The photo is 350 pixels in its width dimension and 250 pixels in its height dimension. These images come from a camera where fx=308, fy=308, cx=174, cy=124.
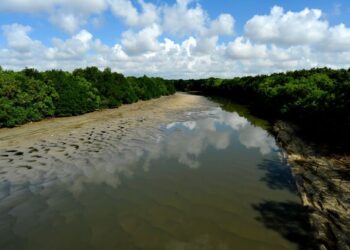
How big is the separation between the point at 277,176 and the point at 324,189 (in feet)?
5.67

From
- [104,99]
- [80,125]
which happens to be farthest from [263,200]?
[104,99]

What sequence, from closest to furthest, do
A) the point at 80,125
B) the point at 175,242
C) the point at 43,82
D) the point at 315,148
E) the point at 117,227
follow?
the point at 175,242 → the point at 117,227 → the point at 315,148 → the point at 80,125 → the point at 43,82

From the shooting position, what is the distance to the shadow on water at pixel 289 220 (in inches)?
261

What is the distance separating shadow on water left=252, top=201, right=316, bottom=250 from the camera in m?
6.62

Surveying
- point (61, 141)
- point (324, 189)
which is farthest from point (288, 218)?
point (61, 141)

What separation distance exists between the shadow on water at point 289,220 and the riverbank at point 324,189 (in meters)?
0.18

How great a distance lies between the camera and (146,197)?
9.09 m

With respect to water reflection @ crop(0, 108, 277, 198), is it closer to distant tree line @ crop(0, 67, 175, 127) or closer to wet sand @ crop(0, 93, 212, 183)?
wet sand @ crop(0, 93, 212, 183)

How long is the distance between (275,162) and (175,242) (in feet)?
25.7

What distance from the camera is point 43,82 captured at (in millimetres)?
25453

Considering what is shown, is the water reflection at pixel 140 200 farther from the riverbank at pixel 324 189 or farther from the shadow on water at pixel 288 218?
the riverbank at pixel 324 189

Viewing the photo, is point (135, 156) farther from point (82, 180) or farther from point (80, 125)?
point (80, 125)

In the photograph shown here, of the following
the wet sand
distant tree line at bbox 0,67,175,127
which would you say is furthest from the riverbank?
distant tree line at bbox 0,67,175,127

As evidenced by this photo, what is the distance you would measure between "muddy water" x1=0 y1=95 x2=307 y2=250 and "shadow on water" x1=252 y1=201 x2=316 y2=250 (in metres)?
0.02
